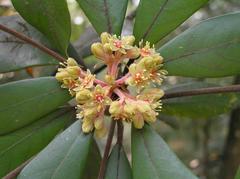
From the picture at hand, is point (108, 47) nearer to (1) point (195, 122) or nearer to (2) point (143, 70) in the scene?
(2) point (143, 70)

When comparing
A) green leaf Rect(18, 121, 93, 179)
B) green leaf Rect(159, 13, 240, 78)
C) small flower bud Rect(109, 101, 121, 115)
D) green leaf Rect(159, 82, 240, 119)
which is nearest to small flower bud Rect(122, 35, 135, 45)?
green leaf Rect(159, 13, 240, 78)

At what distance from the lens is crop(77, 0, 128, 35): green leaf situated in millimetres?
1498

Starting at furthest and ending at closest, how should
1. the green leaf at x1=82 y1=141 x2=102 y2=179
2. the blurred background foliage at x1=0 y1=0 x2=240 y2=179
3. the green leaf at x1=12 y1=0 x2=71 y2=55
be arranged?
the blurred background foliage at x1=0 y1=0 x2=240 y2=179 < the green leaf at x1=82 y1=141 x2=102 y2=179 < the green leaf at x1=12 y1=0 x2=71 y2=55

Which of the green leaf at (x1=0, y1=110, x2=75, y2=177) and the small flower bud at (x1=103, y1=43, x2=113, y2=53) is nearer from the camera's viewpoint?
the small flower bud at (x1=103, y1=43, x2=113, y2=53)

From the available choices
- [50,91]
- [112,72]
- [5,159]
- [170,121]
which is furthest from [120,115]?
[170,121]

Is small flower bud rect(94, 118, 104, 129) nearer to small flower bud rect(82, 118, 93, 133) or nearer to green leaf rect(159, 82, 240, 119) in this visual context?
small flower bud rect(82, 118, 93, 133)

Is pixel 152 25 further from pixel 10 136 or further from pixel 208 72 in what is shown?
pixel 10 136

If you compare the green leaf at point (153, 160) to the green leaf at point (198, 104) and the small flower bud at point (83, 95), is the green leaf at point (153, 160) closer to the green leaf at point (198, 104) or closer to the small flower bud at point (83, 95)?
the small flower bud at point (83, 95)

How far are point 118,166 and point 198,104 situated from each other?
2.08ft

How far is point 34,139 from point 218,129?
117 inches

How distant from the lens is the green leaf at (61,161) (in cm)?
135

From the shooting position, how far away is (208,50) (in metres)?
1.44

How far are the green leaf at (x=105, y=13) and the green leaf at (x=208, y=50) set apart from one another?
19 centimetres

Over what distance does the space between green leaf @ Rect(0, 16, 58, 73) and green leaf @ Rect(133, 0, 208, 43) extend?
328 millimetres
